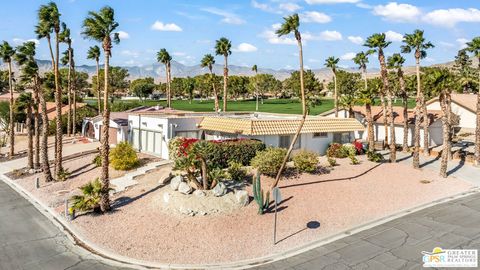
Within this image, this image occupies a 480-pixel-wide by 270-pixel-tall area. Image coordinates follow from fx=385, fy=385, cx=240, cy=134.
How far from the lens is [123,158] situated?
29578 mm

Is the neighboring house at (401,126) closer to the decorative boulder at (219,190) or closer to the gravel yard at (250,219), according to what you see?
the gravel yard at (250,219)

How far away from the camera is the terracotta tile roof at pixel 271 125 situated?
30.4 metres

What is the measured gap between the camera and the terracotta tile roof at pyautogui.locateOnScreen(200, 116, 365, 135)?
3036 cm

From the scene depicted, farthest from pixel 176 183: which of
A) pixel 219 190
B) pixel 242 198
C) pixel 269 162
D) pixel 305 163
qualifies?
pixel 305 163

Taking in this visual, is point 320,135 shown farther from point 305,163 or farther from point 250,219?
point 250,219

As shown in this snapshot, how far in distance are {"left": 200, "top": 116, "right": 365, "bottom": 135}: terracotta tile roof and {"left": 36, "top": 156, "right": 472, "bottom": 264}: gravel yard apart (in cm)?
560

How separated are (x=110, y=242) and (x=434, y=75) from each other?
26.6 metres

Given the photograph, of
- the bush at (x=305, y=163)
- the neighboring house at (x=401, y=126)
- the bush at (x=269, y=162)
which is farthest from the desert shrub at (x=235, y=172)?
the neighboring house at (x=401, y=126)

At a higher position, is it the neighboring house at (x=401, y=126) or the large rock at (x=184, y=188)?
the neighboring house at (x=401, y=126)

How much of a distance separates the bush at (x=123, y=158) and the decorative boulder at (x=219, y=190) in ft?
35.0

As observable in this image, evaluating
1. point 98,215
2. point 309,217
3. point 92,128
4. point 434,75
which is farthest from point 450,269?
point 92,128

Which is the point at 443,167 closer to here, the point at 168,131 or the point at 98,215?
the point at 168,131

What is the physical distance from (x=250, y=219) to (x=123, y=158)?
1374cm

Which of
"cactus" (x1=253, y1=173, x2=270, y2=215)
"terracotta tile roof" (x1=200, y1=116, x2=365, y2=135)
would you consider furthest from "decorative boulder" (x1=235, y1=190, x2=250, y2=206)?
"terracotta tile roof" (x1=200, y1=116, x2=365, y2=135)
